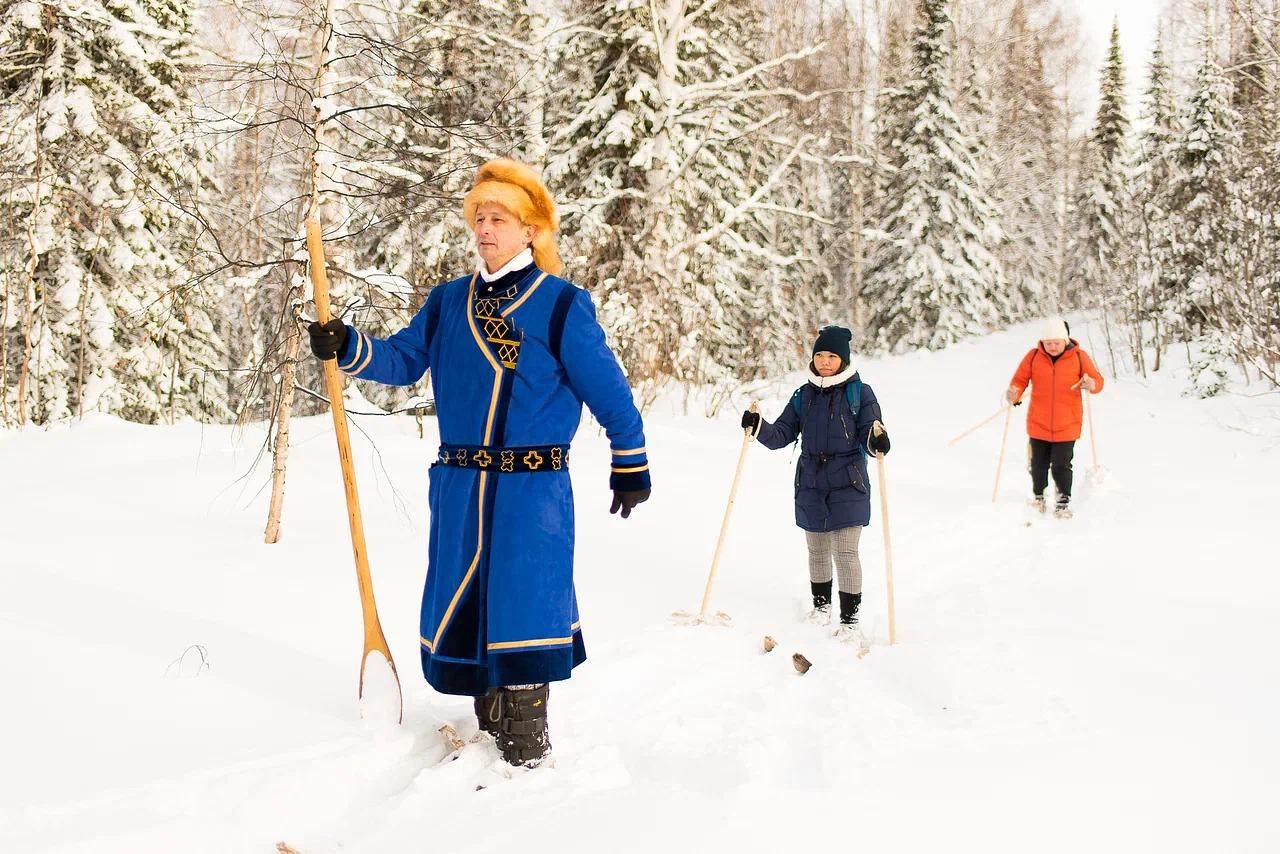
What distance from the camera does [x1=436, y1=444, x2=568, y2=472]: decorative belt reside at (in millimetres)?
3029

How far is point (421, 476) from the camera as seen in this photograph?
306 inches

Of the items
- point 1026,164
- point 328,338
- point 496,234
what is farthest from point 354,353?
point 1026,164

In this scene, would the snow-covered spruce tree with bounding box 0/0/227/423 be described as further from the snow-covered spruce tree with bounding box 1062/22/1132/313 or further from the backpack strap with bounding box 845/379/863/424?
the snow-covered spruce tree with bounding box 1062/22/1132/313

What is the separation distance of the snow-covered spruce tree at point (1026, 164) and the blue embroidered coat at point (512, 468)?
29.1 meters

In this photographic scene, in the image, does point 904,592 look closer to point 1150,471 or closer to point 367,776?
point 367,776

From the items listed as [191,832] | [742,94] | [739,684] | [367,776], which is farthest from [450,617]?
[742,94]

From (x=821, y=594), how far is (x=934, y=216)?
21757 mm

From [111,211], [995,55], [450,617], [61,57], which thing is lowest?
[450,617]

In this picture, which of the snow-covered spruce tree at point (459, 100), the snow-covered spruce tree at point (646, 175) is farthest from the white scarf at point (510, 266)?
the snow-covered spruce tree at point (646, 175)

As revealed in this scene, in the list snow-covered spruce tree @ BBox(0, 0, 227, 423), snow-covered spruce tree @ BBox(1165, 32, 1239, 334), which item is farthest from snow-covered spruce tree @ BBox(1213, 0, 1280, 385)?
snow-covered spruce tree @ BBox(0, 0, 227, 423)

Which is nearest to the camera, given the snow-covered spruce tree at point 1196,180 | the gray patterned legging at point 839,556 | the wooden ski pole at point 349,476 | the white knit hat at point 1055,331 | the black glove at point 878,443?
the wooden ski pole at point 349,476

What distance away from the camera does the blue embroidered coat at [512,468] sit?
3008 millimetres

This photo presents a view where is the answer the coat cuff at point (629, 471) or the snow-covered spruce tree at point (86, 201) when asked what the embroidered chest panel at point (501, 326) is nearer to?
the coat cuff at point (629, 471)

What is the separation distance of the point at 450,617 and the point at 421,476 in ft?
16.0
